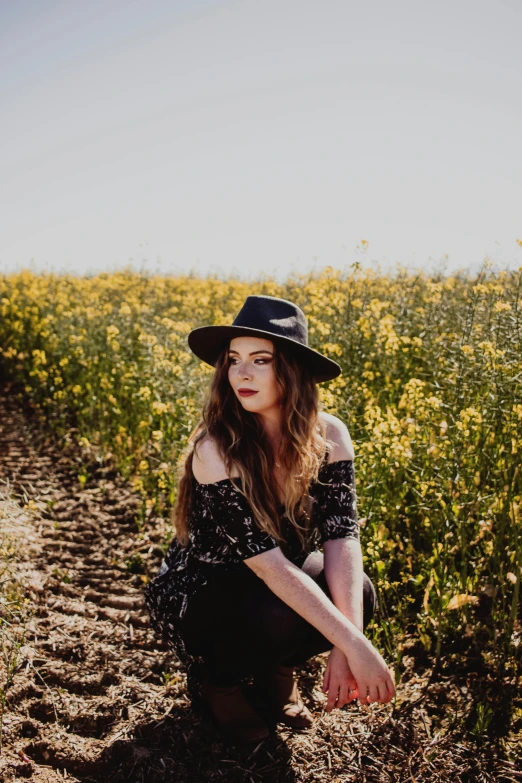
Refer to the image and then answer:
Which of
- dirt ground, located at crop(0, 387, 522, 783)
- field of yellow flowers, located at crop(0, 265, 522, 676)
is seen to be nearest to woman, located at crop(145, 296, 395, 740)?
dirt ground, located at crop(0, 387, 522, 783)

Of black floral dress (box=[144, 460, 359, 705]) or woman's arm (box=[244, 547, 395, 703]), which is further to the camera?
black floral dress (box=[144, 460, 359, 705])

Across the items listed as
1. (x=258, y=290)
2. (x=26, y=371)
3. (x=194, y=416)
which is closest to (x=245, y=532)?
(x=194, y=416)

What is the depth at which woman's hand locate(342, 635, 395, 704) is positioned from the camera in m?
1.98

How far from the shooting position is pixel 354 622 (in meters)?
2.15

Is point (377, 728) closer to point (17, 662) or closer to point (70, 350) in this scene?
point (17, 662)

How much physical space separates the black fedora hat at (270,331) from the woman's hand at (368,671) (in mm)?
949

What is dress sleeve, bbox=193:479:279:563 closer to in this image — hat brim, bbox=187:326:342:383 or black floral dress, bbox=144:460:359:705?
black floral dress, bbox=144:460:359:705

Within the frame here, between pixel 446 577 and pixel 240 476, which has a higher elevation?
Answer: pixel 240 476

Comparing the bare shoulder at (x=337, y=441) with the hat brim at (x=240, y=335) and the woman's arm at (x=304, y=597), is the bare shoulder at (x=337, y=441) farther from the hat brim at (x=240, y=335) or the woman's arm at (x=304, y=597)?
the woman's arm at (x=304, y=597)

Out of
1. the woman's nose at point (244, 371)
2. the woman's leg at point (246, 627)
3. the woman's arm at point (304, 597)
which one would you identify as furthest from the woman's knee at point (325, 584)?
the woman's nose at point (244, 371)

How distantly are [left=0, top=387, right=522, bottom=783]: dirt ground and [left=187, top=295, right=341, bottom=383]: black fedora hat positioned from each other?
1306 mm

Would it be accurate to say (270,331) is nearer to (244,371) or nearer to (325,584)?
(244,371)

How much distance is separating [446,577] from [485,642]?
1.00 feet

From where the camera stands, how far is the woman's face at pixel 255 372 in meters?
2.25
